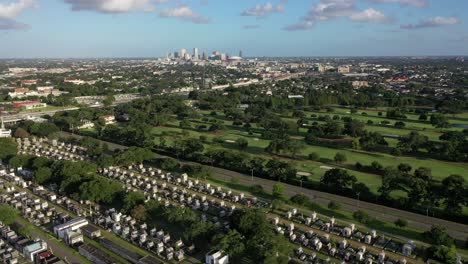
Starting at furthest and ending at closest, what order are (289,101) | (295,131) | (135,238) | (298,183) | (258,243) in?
(289,101) < (295,131) < (298,183) < (135,238) < (258,243)

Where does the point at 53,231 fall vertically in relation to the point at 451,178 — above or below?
below

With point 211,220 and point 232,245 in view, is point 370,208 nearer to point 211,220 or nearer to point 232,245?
point 211,220

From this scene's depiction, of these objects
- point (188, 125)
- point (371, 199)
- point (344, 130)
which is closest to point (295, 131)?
point (344, 130)

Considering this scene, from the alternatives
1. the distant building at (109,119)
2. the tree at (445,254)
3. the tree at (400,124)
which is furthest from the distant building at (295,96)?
the tree at (445,254)

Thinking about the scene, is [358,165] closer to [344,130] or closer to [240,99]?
[344,130]

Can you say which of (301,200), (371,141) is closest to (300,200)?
(301,200)

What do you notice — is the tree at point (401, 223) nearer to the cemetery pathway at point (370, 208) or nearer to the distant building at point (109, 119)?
the cemetery pathway at point (370, 208)
